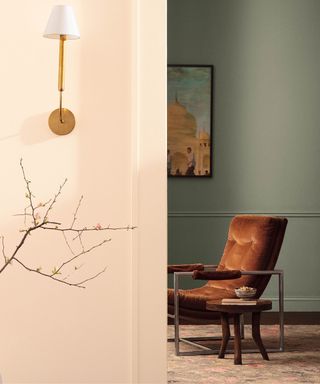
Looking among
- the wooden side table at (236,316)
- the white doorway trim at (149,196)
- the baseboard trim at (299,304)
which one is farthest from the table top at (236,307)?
the baseboard trim at (299,304)

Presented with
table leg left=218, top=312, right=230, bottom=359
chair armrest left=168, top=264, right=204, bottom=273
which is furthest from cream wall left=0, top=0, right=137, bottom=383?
chair armrest left=168, top=264, right=204, bottom=273

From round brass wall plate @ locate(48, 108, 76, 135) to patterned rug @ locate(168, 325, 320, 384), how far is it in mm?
2224

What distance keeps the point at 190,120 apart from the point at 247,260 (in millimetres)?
2365

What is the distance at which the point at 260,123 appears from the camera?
8.49 m

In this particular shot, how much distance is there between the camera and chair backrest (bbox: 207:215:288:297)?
20.5 ft

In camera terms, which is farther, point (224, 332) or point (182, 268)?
point (182, 268)

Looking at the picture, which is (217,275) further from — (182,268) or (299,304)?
(299,304)

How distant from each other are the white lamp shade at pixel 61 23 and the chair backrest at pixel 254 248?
336cm

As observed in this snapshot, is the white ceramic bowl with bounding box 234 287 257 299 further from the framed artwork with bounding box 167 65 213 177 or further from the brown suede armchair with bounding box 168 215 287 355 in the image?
the framed artwork with bounding box 167 65 213 177

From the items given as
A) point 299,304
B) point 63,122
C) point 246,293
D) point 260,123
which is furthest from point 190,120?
point 63,122

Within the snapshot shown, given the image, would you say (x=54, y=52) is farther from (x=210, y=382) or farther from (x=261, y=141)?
(x=261, y=141)

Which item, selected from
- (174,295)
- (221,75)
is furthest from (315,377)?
(221,75)

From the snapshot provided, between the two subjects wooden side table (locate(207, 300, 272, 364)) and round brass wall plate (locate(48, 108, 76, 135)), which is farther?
wooden side table (locate(207, 300, 272, 364))

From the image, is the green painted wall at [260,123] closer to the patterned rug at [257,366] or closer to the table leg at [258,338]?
the patterned rug at [257,366]
